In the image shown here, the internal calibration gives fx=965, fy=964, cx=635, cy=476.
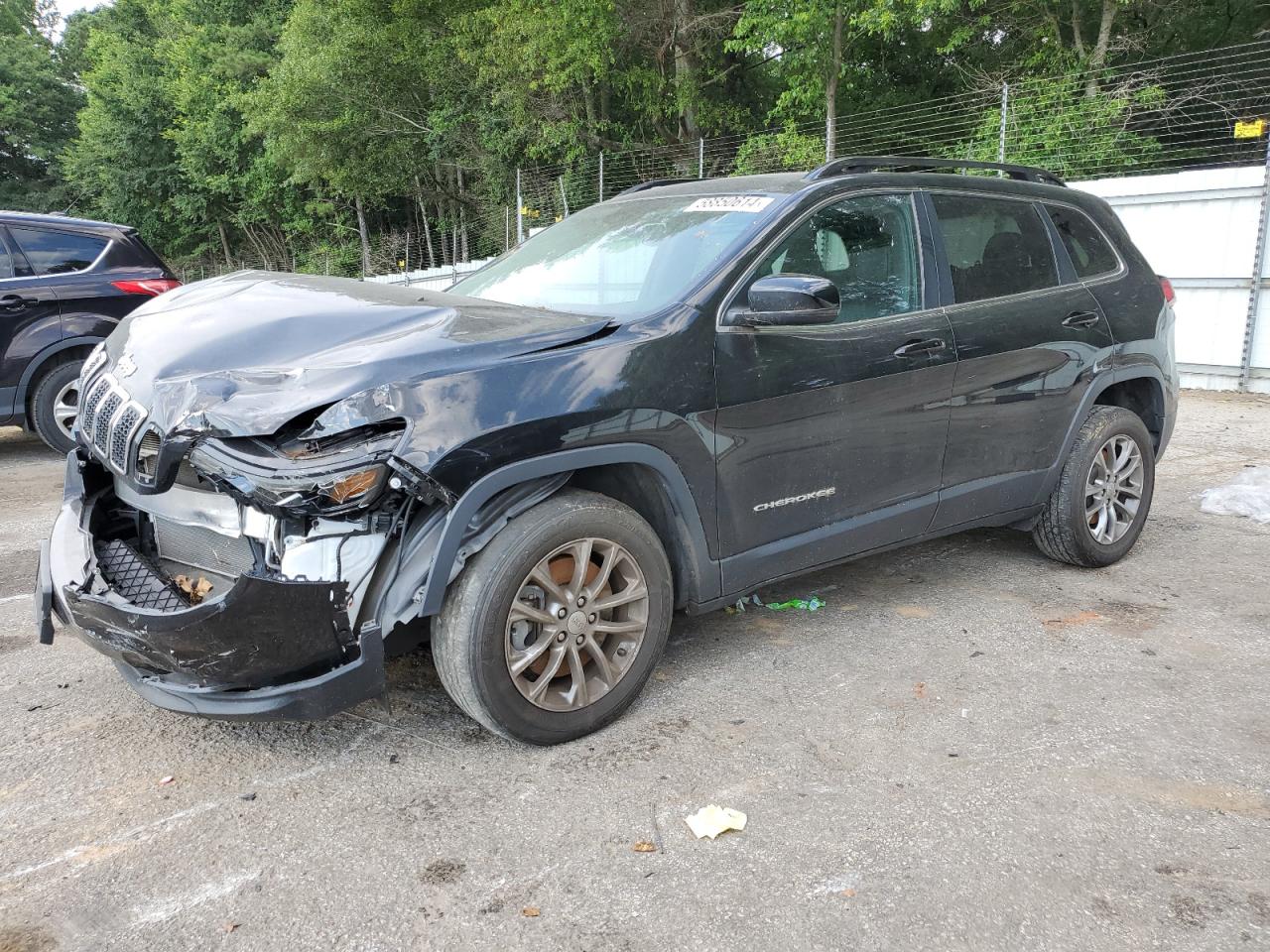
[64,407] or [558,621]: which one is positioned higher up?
[64,407]

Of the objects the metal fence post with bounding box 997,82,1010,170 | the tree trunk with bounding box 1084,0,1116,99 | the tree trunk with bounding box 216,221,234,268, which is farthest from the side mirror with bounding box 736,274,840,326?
the tree trunk with bounding box 216,221,234,268

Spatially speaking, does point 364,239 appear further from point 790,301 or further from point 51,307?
point 790,301

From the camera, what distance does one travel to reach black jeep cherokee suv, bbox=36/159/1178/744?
2.53m

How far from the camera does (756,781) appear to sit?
2791 millimetres

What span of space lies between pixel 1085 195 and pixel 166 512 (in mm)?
4258

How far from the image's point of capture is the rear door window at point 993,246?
156 inches

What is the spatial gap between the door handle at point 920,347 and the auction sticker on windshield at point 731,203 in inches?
29.4

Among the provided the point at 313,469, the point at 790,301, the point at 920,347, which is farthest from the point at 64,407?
the point at 920,347

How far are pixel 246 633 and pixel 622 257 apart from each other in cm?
201

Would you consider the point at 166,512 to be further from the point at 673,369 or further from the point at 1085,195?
the point at 1085,195

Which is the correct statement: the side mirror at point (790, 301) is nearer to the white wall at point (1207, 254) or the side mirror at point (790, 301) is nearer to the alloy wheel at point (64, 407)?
the alloy wheel at point (64, 407)

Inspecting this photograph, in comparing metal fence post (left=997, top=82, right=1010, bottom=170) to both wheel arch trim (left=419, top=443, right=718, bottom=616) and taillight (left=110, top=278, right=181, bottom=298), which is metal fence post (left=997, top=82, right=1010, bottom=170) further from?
wheel arch trim (left=419, top=443, right=718, bottom=616)

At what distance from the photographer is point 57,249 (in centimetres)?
737

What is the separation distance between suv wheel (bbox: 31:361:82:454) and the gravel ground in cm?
381
